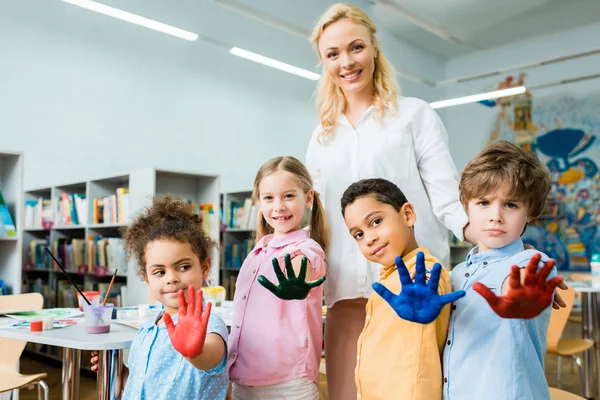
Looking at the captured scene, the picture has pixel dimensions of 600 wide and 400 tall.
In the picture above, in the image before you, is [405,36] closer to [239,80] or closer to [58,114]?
[239,80]

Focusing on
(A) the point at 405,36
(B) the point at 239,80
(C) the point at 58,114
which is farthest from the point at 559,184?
(C) the point at 58,114

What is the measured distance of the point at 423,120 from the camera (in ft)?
5.19

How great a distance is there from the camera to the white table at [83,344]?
4.96ft

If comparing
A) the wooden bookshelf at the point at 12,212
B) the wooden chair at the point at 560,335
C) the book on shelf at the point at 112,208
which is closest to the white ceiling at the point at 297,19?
the book on shelf at the point at 112,208

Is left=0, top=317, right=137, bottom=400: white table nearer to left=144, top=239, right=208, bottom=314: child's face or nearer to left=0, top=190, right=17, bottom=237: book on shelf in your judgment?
left=144, top=239, right=208, bottom=314: child's face

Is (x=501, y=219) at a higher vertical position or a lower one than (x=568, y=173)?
lower

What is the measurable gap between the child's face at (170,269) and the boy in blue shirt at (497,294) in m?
0.69

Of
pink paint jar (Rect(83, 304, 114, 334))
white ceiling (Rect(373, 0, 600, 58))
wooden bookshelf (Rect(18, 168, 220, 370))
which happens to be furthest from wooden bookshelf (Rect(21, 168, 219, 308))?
white ceiling (Rect(373, 0, 600, 58))

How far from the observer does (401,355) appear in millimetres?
1110

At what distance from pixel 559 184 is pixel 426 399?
8.43m

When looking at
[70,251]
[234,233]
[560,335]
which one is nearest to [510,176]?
[560,335]

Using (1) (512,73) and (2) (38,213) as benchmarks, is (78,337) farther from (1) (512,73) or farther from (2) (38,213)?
(1) (512,73)

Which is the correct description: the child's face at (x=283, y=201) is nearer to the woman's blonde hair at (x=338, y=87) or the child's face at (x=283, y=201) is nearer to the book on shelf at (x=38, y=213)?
the woman's blonde hair at (x=338, y=87)

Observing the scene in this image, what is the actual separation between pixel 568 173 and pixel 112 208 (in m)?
6.94
